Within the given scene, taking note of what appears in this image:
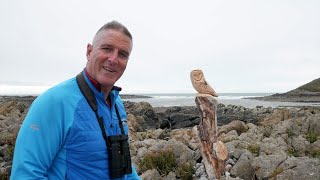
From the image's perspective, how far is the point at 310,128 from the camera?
14828 mm

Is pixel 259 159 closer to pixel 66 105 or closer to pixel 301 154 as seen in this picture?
pixel 301 154

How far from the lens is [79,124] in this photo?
2.38 m

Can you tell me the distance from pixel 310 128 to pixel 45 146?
14.4m

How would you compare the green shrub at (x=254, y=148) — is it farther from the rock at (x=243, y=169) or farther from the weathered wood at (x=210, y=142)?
the weathered wood at (x=210, y=142)

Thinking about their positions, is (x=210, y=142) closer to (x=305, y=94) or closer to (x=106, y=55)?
(x=106, y=55)

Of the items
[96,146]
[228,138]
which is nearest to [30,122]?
[96,146]

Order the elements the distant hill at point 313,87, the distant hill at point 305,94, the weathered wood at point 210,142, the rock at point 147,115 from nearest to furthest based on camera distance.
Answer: the weathered wood at point 210,142 < the rock at point 147,115 < the distant hill at point 305,94 < the distant hill at point 313,87

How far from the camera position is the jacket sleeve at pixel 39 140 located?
7.11ft

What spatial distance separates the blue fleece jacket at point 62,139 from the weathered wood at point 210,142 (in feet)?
20.4

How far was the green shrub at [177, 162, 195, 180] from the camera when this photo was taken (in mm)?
8438

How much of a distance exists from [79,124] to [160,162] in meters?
6.91

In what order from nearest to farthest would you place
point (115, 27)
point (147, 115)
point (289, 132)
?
point (115, 27), point (289, 132), point (147, 115)

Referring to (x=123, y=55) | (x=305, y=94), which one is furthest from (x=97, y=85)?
(x=305, y=94)

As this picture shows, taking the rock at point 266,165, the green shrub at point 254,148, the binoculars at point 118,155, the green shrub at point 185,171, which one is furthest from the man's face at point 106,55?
the green shrub at point 254,148
